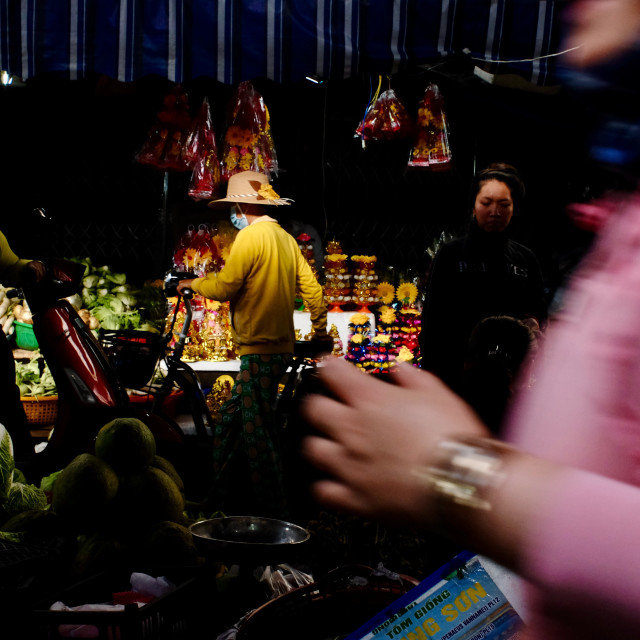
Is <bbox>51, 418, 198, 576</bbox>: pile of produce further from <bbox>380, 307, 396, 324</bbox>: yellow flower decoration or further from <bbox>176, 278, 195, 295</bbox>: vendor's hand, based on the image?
<bbox>380, 307, 396, 324</bbox>: yellow flower decoration

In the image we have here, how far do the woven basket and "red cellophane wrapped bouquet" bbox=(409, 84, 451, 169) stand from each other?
3.84 meters

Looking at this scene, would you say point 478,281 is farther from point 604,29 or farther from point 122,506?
point 604,29

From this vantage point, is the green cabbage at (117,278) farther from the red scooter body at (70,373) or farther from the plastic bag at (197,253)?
the red scooter body at (70,373)

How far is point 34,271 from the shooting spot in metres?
3.65

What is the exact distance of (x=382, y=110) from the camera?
5.20 m

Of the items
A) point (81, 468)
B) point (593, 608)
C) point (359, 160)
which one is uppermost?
point (359, 160)

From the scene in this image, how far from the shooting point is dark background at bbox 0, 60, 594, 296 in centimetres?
721

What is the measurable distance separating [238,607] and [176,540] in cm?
32

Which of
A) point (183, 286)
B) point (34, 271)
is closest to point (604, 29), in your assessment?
point (34, 271)

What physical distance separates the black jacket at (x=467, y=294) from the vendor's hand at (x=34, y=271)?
2196mm

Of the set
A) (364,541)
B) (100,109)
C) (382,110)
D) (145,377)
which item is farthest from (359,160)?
(364,541)

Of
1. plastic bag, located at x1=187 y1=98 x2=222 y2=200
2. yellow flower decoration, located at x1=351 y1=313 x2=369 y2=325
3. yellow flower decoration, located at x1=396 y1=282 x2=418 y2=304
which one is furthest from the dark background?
plastic bag, located at x1=187 y1=98 x2=222 y2=200

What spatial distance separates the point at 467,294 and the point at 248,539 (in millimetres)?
1578

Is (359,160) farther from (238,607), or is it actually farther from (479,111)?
(238,607)
